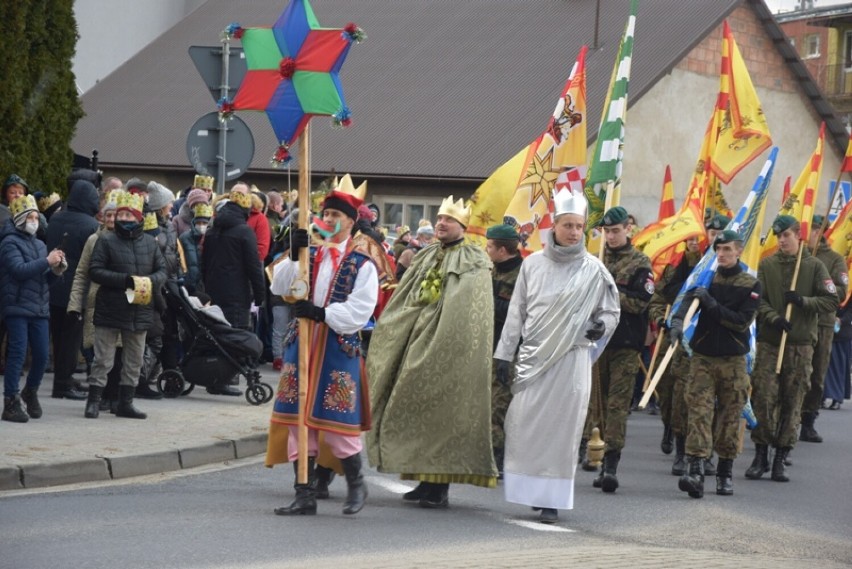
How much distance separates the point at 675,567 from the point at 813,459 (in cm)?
662

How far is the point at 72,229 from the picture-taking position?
14.6 meters

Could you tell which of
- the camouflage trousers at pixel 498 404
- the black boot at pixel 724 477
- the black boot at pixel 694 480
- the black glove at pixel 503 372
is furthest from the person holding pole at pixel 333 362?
the black boot at pixel 724 477

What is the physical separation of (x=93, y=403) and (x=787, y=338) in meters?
5.88

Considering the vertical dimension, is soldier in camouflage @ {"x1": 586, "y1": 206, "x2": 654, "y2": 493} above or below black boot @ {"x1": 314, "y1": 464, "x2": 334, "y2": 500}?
above

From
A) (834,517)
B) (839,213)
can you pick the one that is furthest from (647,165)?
(834,517)

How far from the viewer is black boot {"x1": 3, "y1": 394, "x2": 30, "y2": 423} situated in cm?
1284

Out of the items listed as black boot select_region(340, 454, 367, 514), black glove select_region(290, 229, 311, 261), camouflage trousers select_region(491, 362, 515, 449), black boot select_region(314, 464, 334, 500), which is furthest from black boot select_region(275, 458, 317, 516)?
camouflage trousers select_region(491, 362, 515, 449)

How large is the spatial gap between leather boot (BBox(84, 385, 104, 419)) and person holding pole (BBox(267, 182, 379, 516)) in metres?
3.87

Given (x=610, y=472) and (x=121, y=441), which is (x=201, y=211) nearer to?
(x=121, y=441)

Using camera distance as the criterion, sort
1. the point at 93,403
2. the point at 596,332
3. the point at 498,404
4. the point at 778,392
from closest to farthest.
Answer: the point at 596,332 → the point at 498,404 → the point at 93,403 → the point at 778,392

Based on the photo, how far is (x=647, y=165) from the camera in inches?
1422

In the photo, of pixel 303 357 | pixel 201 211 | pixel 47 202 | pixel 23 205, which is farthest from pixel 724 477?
pixel 47 202

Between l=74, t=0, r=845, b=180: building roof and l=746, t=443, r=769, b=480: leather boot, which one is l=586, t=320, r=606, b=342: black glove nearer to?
l=746, t=443, r=769, b=480: leather boot

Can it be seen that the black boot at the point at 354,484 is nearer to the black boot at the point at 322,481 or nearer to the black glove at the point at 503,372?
the black boot at the point at 322,481
